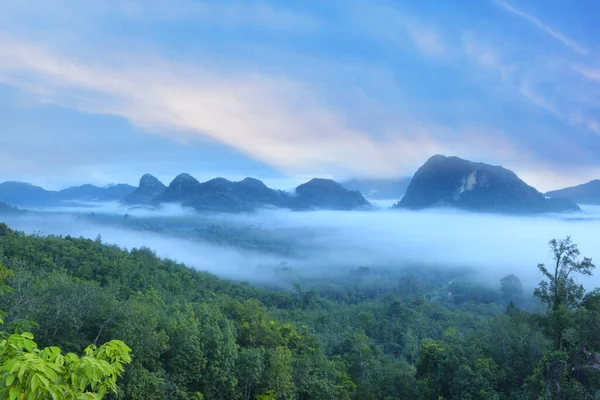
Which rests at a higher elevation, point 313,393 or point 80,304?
point 80,304

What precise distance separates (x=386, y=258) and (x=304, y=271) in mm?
46245

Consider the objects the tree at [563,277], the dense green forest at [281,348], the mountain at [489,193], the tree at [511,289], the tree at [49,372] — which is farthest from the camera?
the mountain at [489,193]

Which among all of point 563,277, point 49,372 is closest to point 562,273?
point 563,277

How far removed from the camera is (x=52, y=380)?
7.93 feet

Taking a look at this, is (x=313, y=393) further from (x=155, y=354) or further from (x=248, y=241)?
(x=248, y=241)

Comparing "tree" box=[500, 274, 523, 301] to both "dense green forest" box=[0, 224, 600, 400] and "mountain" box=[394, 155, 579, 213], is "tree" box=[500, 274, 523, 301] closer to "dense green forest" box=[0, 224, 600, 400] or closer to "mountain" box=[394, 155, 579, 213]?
"dense green forest" box=[0, 224, 600, 400]

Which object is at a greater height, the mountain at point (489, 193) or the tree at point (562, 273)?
the mountain at point (489, 193)

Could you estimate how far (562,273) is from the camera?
17531 millimetres

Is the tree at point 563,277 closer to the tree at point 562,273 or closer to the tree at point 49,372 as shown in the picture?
the tree at point 562,273

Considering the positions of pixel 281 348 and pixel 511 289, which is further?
pixel 511 289

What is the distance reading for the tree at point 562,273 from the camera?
17.0m

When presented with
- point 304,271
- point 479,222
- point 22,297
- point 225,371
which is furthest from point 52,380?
point 479,222

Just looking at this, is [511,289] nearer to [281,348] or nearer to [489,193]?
[281,348]

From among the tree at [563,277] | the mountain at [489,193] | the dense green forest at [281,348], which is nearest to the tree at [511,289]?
the dense green forest at [281,348]
